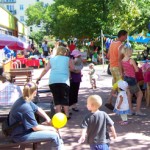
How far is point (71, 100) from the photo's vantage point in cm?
782

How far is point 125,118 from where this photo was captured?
21.6ft

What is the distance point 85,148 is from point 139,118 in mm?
2164

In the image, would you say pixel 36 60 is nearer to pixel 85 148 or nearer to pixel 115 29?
pixel 115 29

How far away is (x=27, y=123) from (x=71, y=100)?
3.60m

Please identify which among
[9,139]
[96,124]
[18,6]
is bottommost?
[9,139]

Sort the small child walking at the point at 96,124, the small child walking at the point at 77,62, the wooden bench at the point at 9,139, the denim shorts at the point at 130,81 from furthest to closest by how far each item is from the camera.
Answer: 1. the small child walking at the point at 77,62
2. the denim shorts at the point at 130,81
3. the wooden bench at the point at 9,139
4. the small child walking at the point at 96,124

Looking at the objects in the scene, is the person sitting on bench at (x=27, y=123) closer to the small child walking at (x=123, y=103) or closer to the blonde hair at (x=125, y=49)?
the small child walking at (x=123, y=103)

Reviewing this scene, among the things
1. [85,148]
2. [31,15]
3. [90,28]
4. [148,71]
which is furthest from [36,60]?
[31,15]

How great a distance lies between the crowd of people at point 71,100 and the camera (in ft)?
13.1

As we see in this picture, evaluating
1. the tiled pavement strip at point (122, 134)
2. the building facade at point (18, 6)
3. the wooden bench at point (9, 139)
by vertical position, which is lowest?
the tiled pavement strip at point (122, 134)

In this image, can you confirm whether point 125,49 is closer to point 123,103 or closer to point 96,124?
point 123,103

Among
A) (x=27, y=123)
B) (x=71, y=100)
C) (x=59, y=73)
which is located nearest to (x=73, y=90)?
(x=71, y=100)

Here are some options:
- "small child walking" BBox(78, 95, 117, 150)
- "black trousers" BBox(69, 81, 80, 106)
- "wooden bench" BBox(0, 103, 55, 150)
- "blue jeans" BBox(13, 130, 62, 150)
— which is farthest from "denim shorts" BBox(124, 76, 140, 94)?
"small child walking" BBox(78, 95, 117, 150)

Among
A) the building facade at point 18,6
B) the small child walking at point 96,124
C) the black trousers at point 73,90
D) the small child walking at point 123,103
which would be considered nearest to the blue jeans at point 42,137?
the small child walking at point 96,124
